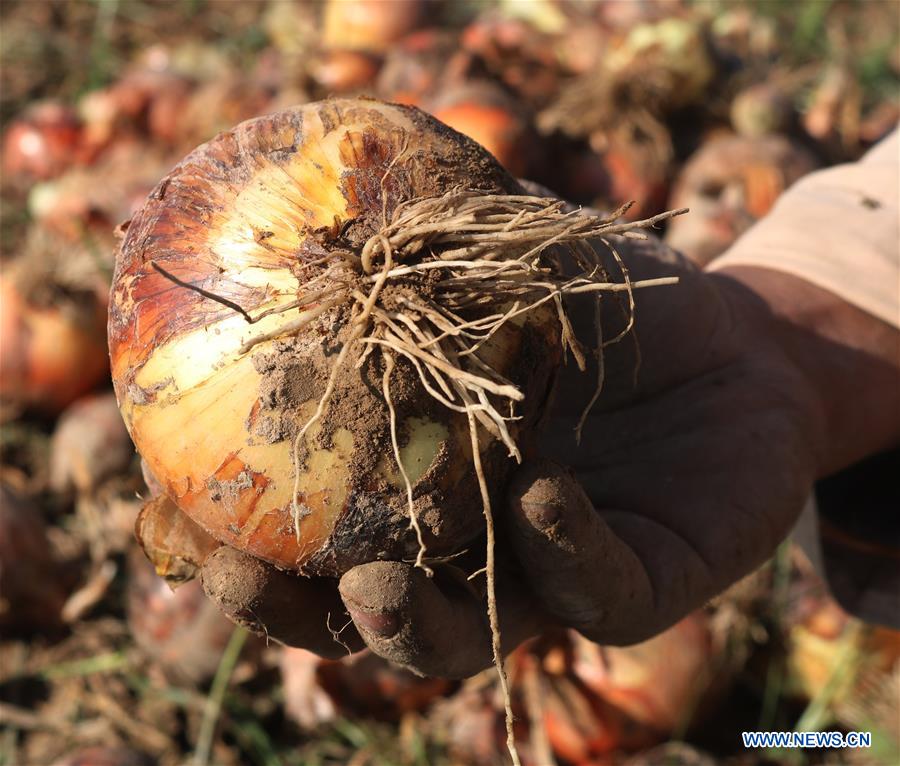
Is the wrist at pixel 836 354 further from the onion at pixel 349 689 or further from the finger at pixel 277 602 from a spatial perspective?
the onion at pixel 349 689

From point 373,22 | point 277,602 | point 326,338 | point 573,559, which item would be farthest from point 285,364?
point 373,22

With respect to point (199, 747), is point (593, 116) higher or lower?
higher

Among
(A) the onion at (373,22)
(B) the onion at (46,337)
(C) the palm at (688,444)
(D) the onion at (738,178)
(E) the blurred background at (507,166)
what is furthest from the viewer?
(A) the onion at (373,22)

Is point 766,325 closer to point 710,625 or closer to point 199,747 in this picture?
point 710,625

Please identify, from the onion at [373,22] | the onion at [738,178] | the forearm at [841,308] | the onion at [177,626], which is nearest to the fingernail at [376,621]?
the forearm at [841,308]

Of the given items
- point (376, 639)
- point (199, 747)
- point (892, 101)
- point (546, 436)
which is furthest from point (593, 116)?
point (376, 639)

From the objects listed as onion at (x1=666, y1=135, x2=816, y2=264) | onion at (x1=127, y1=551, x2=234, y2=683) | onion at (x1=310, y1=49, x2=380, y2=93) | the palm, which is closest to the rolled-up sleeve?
the palm
